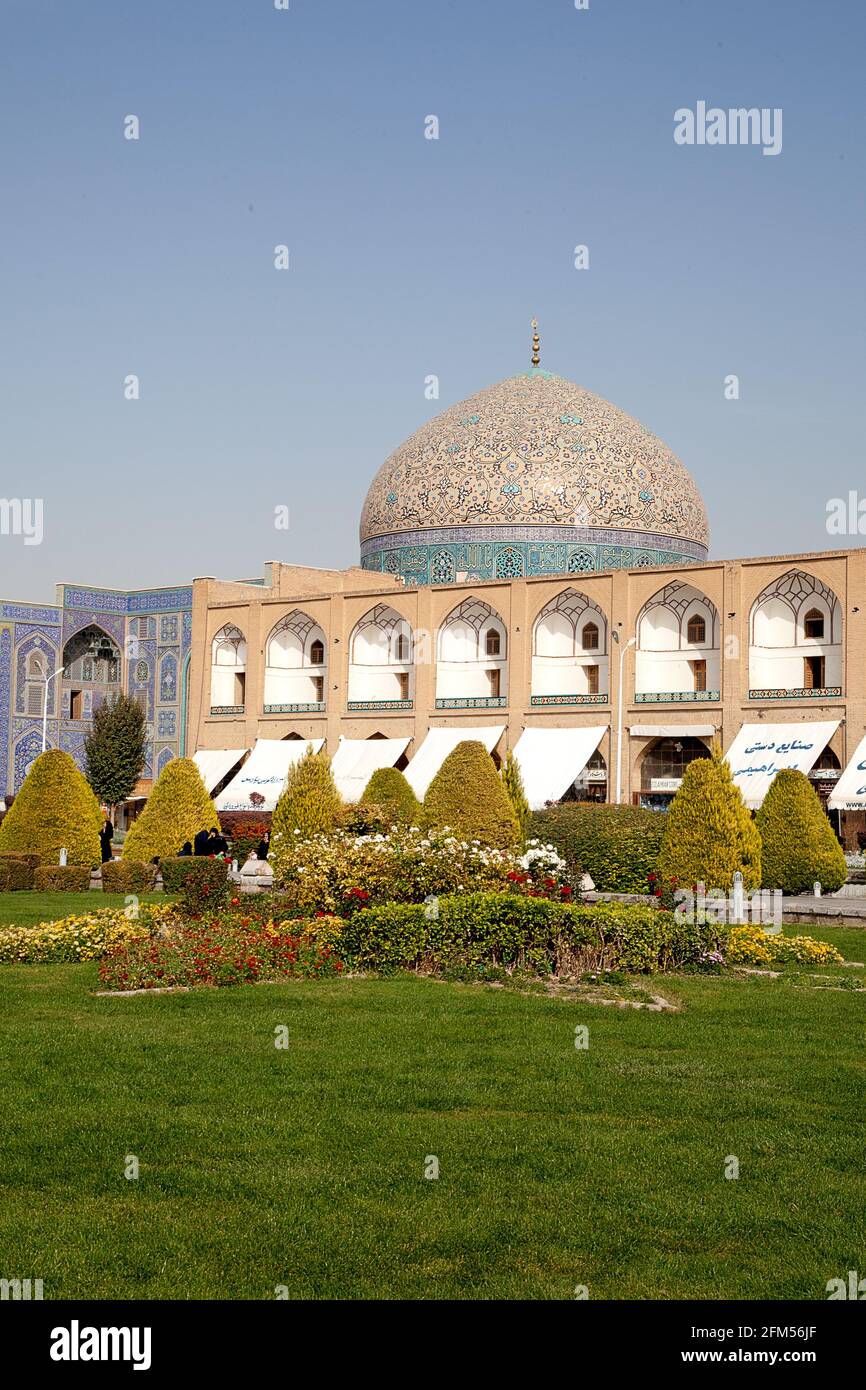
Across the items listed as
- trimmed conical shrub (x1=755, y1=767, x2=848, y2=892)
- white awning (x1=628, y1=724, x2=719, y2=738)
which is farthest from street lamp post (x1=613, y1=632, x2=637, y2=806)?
trimmed conical shrub (x1=755, y1=767, x2=848, y2=892)

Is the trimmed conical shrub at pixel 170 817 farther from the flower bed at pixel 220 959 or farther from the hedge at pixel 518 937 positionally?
the hedge at pixel 518 937

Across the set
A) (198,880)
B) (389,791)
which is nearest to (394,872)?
(198,880)

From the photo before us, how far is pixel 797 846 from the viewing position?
18906 millimetres

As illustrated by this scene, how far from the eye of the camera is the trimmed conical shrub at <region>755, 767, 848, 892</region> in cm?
1886

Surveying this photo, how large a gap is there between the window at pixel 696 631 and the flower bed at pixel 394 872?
21118 mm

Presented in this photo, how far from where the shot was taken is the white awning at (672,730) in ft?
109

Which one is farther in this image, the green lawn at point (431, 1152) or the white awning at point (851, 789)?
the white awning at point (851, 789)

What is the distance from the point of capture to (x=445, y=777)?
65.0 ft

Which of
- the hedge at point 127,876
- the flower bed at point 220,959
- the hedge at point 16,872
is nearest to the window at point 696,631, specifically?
the hedge at point 127,876

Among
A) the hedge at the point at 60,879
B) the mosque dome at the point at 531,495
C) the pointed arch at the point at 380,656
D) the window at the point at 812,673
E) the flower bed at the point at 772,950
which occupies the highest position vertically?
the mosque dome at the point at 531,495

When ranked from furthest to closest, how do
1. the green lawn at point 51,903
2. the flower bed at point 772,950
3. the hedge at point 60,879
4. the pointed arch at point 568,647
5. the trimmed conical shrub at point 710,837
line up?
the pointed arch at point 568,647 < the hedge at point 60,879 < the trimmed conical shrub at point 710,837 < the green lawn at point 51,903 < the flower bed at point 772,950

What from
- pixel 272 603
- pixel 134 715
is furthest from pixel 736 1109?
pixel 134 715
